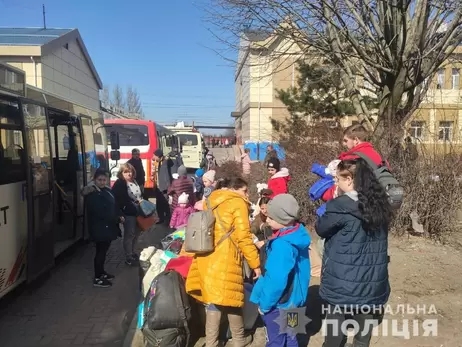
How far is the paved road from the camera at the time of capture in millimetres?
4098

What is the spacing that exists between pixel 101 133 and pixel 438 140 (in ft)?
24.1

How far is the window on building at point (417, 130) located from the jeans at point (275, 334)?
5.02 m

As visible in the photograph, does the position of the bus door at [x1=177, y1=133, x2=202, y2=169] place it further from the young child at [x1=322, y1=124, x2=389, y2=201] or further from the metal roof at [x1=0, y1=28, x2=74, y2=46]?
the young child at [x1=322, y1=124, x2=389, y2=201]

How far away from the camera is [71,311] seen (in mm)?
4762

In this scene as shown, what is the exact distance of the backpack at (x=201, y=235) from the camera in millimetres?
3203

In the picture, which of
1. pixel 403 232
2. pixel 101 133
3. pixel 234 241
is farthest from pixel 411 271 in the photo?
pixel 101 133

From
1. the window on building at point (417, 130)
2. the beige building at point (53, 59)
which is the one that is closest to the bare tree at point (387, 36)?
the window on building at point (417, 130)

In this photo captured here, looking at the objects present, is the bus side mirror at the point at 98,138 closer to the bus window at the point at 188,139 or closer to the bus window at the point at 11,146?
the bus window at the point at 11,146

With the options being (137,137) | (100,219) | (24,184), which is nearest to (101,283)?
(100,219)

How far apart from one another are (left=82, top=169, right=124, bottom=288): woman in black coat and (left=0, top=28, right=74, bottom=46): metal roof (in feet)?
59.5

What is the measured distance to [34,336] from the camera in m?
4.15

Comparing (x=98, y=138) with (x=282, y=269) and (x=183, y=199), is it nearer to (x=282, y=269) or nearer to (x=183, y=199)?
(x=183, y=199)

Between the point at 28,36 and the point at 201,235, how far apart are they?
24330 mm

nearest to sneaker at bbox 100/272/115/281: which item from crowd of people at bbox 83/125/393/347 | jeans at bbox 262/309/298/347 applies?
crowd of people at bbox 83/125/393/347
